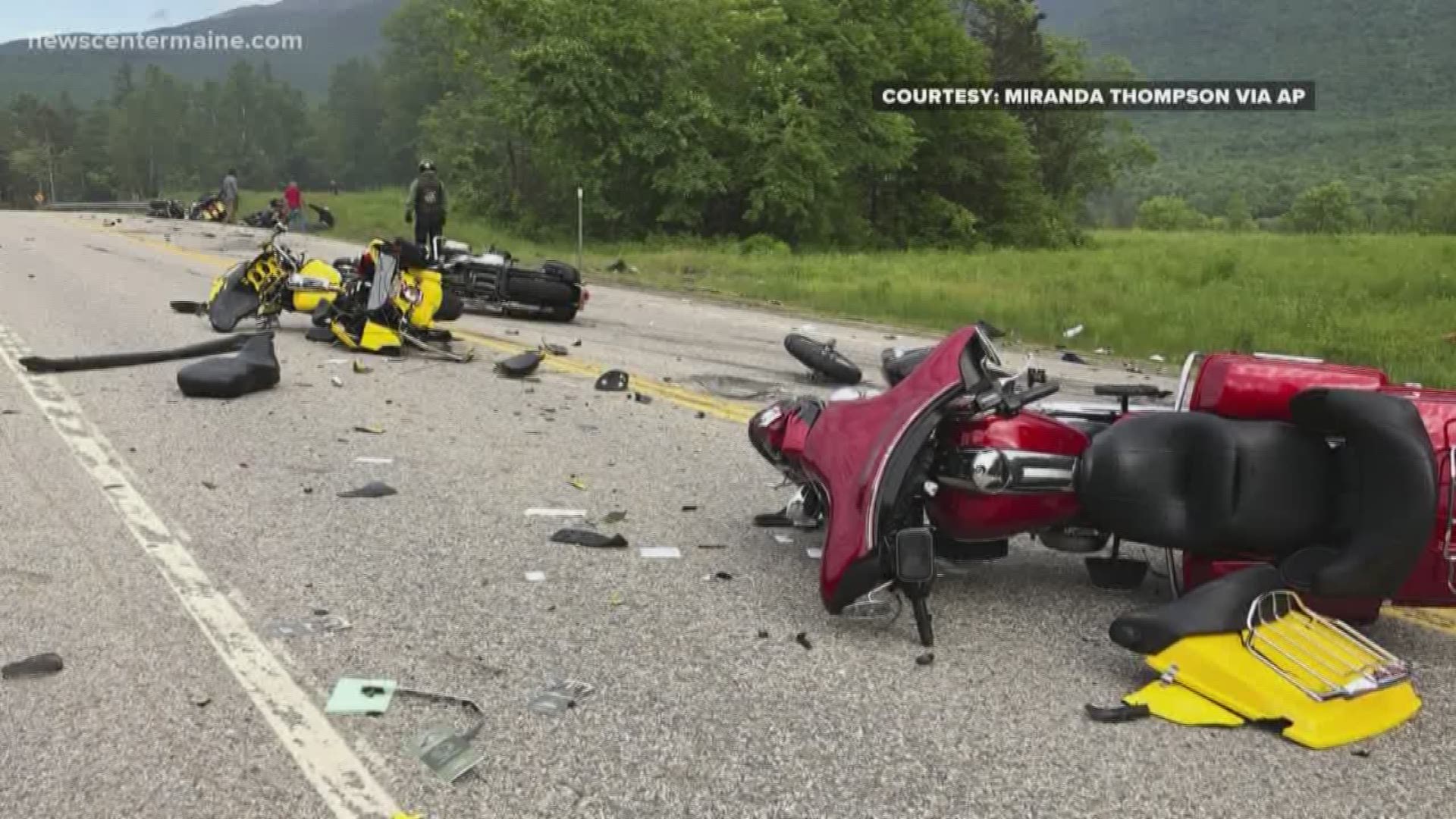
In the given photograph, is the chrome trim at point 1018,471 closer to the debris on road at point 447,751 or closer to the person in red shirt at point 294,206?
the debris on road at point 447,751

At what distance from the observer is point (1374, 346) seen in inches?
469

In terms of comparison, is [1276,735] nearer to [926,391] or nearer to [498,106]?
[926,391]

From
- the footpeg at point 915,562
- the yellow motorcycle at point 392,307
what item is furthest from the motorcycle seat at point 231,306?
the footpeg at point 915,562

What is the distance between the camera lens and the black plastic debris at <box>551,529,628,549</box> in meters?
4.92

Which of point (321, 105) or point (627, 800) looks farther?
point (321, 105)

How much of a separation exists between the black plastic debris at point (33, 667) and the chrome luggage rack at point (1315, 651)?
359 centimetres

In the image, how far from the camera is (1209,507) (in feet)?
12.2

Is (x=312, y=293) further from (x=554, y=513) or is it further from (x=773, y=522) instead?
(x=773, y=522)

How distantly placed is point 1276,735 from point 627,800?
1.84 m

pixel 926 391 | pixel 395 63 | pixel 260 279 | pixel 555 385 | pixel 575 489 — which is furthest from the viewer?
pixel 395 63

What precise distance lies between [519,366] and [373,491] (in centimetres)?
363

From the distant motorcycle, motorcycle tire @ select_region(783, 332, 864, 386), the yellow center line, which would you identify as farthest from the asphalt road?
the distant motorcycle

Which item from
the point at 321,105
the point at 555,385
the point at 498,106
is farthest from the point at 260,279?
the point at 321,105

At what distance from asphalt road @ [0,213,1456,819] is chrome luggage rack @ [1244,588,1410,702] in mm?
175
